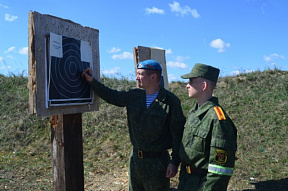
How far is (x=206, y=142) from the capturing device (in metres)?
2.31

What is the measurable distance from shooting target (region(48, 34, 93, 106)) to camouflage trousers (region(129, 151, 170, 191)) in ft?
3.01

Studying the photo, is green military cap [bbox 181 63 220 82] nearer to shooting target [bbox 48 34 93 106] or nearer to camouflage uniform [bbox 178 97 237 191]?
camouflage uniform [bbox 178 97 237 191]

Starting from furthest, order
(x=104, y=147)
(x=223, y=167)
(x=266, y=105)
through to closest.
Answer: (x=266, y=105) < (x=104, y=147) < (x=223, y=167)

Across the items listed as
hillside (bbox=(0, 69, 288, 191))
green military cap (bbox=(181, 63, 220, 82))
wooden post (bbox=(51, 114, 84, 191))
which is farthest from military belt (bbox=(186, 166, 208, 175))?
hillside (bbox=(0, 69, 288, 191))

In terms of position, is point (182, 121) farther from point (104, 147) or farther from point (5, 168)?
point (5, 168)

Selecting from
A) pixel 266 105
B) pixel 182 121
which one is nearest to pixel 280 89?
pixel 266 105

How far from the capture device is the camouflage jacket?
292 centimetres

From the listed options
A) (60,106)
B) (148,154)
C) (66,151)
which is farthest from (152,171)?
(60,106)

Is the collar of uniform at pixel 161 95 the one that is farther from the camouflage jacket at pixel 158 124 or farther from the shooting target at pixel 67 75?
the shooting target at pixel 67 75

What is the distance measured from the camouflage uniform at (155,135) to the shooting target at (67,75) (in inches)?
23.9

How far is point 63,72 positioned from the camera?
288 centimetres

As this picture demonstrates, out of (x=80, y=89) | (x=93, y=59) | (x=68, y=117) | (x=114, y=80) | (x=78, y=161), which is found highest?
(x=114, y=80)

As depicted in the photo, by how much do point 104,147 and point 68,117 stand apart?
4.24 m

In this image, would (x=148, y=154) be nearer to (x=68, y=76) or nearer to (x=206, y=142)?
(x=206, y=142)
